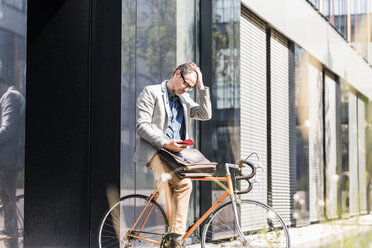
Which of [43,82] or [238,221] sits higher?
[43,82]

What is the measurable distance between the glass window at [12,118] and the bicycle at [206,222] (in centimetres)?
83

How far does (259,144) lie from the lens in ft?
33.5

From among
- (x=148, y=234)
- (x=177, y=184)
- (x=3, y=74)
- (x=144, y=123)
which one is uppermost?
(x=3, y=74)

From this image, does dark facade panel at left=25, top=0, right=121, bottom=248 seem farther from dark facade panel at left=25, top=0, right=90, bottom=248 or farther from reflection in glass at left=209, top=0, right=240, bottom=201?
reflection in glass at left=209, top=0, right=240, bottom=201

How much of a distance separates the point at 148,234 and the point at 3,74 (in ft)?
6.11

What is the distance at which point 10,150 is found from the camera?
5.38 meters

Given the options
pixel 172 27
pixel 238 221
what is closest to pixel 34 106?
pixel 172 27

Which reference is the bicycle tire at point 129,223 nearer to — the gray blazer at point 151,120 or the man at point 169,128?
the man at point 169,128

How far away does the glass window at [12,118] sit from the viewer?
531 cm

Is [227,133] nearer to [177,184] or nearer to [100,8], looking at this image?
[100,8]

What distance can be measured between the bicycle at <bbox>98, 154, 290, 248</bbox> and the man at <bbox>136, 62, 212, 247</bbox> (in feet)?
0.53

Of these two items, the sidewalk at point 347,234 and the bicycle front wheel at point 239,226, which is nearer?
the sidewalk at point 347,234

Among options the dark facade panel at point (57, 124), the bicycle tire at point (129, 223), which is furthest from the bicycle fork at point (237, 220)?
the dark facade panel at point (57, 124)

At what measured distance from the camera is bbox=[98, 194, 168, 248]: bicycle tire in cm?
495
